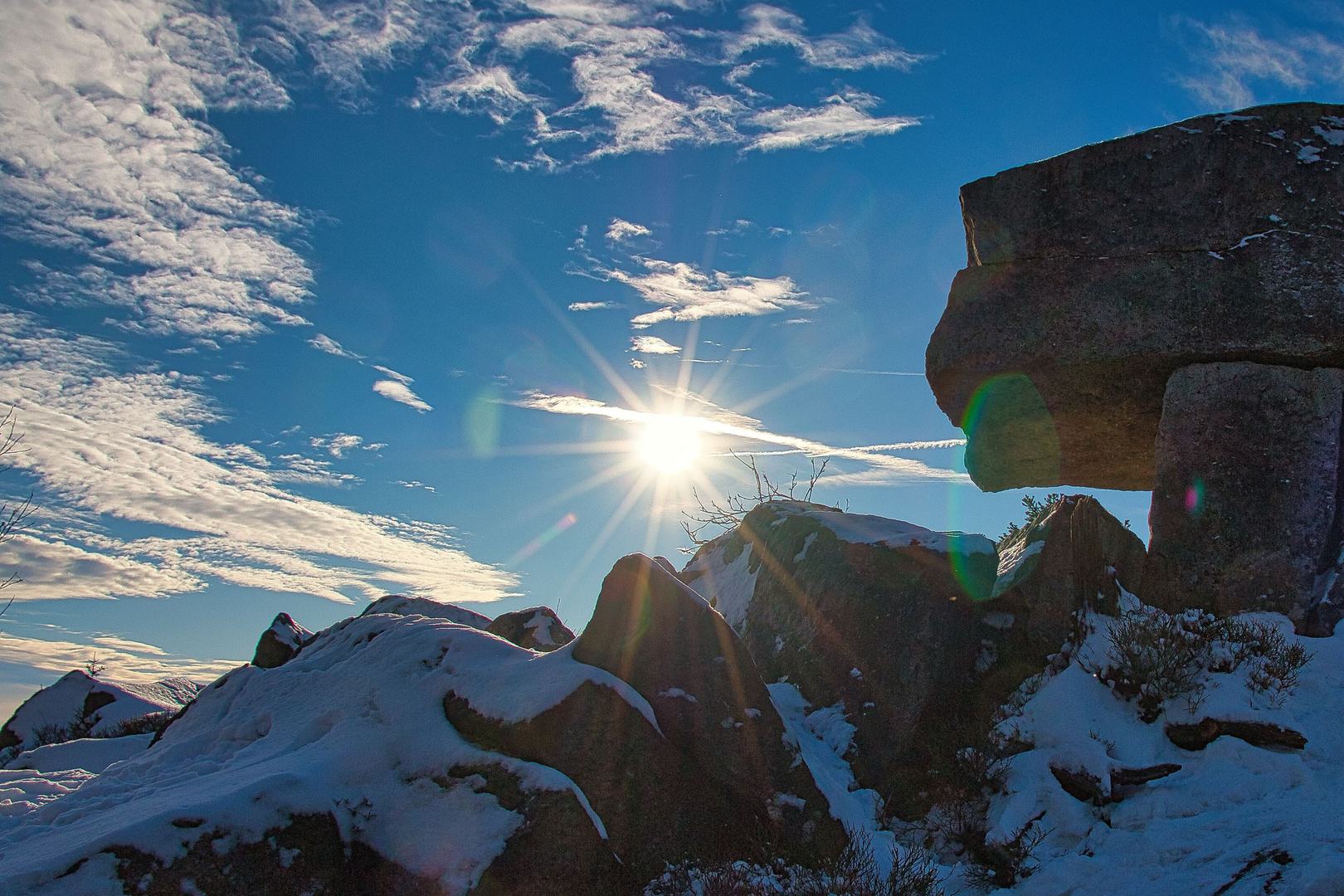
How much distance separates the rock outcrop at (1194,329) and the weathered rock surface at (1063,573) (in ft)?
1.99

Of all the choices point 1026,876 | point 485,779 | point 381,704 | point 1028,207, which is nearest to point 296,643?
point 381,704

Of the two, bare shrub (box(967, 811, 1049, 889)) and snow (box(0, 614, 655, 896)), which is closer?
snow (box(0, 614, 655, 896))

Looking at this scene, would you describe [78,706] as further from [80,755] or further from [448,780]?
[448,780]

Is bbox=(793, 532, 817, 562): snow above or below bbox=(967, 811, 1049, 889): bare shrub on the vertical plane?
above

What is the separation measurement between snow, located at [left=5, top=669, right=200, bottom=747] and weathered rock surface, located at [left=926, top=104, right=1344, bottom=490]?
1159cm

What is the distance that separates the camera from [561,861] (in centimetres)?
503

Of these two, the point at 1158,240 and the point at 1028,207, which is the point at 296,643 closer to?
the point at 1028,207

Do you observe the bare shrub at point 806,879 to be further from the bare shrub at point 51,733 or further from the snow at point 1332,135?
the bare shrub at point 51,733

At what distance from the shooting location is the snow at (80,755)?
7.82 m

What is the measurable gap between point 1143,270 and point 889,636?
470 centimetres

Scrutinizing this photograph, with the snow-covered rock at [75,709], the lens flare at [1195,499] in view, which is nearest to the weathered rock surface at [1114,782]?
the lens flare at [1195,499]

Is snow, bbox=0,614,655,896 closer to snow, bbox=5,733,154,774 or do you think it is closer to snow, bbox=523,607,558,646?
snow, bbox=5,733,154,774

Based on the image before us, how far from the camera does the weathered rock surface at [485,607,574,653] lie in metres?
10.4

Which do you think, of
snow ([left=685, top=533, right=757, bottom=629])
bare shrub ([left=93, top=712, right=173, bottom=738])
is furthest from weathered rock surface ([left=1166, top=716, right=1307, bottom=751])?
bare shrub ([left=93, top=712, right=173, bottom=738])
